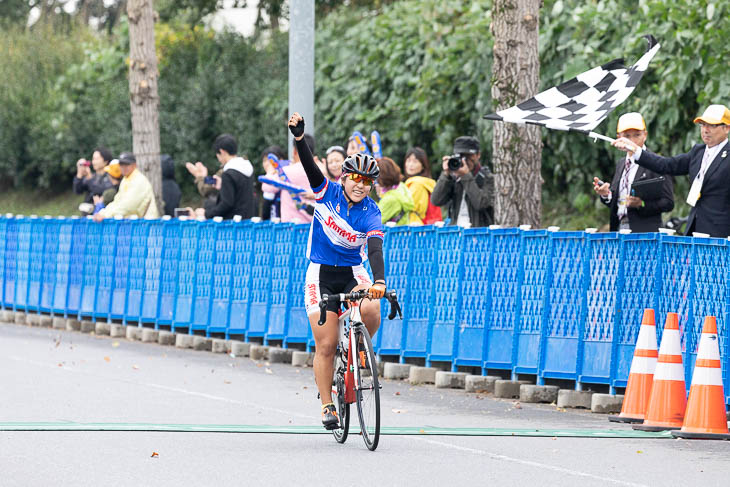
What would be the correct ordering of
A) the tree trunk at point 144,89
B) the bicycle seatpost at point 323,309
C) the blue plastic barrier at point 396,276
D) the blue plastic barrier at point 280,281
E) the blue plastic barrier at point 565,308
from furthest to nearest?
1. the tree trunk at point 144,89
2. the blue plastic barrier at point 280,281
3. the blue plastic barrier at point 396,276
4. the blue plastic barrier at point 565,308
5. the bicycle seatpost at point 323,309

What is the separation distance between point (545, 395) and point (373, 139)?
5.30m

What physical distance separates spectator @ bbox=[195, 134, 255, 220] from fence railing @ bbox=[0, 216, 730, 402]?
0.35m

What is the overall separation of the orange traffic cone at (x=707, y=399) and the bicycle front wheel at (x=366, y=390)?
2291 millimetres

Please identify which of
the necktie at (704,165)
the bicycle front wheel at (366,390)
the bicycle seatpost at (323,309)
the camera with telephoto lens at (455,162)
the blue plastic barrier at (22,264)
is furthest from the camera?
the blue plastic barrier at (22,264)

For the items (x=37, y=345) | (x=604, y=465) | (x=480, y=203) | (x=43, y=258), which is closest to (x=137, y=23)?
(x=43, y=258)

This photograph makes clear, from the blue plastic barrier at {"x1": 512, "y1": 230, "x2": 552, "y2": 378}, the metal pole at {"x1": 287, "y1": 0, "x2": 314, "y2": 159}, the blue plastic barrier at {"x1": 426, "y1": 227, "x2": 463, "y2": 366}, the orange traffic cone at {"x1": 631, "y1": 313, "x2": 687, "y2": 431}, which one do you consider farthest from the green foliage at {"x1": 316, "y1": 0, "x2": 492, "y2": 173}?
the orange traffic cone at {"x1": 631, "y1": 313, "x2": 687, "y2": 431}

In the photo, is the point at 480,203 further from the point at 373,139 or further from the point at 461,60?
the point at 461,60

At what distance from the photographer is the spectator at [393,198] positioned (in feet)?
49.1

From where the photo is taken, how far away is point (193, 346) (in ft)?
56.9

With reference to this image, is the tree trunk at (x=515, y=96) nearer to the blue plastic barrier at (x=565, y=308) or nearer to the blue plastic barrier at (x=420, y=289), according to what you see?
the blue plastic barrier at (x=420, y=289)

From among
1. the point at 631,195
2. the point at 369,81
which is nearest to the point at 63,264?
the point at 369,81

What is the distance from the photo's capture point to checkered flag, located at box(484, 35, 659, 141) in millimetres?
12938

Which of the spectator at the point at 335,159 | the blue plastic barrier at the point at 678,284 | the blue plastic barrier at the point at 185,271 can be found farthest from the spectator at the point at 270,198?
the blue plastic barrier at the point at 678,284

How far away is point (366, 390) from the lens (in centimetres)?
950
